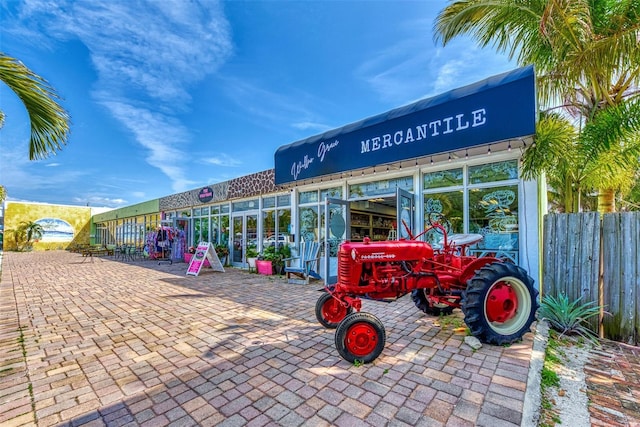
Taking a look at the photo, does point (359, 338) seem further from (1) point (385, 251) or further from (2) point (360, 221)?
(2) point (360, 221)

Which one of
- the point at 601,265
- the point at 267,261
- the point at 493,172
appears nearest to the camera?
the point at 601,265

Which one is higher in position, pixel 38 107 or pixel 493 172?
pixel 38 107

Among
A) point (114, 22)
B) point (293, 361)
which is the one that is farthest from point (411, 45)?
point (293, 361)

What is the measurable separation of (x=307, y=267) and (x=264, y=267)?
2263mm

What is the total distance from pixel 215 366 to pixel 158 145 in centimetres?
1516

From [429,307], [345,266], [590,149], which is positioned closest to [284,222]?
[429,307]

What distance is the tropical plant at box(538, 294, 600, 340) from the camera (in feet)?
11.5

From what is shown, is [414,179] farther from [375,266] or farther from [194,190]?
[194,190]

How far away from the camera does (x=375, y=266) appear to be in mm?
3273

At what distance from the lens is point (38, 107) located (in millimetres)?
3066

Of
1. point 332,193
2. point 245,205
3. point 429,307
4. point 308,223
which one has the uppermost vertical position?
point 332,193

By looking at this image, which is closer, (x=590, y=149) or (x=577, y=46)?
(x=590, y=149)

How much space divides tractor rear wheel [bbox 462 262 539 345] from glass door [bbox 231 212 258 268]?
8271 mm

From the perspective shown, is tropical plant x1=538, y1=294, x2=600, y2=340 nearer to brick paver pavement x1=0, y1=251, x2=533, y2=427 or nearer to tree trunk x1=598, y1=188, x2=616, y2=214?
brick paver pavement x1=0, y1=251, x2=533, y2=427
